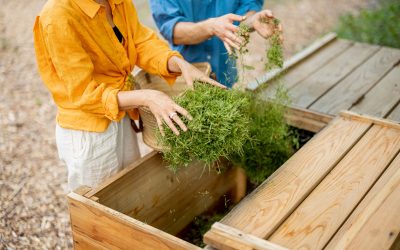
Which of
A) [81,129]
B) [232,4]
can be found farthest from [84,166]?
[232,4]

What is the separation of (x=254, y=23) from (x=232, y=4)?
48 cm

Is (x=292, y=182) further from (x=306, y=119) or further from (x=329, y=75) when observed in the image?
(x=329, y=75)

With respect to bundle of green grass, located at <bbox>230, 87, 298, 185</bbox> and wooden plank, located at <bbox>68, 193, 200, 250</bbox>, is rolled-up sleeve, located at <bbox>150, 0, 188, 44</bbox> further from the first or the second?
wooden plank, located at <bbox>68, 193, 200, 250</bbox>

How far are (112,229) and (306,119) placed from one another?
1.54 meters

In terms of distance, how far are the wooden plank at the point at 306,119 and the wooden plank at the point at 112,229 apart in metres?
1.48

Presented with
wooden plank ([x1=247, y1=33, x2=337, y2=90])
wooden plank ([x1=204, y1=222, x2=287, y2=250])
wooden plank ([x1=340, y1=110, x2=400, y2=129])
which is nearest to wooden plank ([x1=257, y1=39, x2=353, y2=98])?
wooden plank ([x1=247, y1=33, x2=337, y2=90])

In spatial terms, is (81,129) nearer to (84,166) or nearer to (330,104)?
(84,166)

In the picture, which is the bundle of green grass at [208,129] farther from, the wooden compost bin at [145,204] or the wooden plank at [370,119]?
the wooden plank at [370,119]

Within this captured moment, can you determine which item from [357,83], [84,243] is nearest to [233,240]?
[84,243]

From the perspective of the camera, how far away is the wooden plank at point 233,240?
1809mm

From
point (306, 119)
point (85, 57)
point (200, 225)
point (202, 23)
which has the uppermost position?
point (85, 57)

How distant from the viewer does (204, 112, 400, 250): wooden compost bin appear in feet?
6.10

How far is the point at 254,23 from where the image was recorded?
276 cm

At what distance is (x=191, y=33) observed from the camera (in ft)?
9.72
